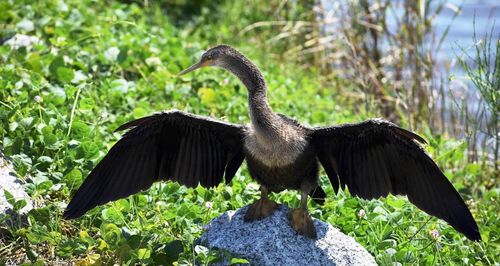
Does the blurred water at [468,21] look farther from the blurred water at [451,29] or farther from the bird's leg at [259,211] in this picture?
the bird's leg at [259,211]

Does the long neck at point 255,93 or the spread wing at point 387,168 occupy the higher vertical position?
the long neck at point 255,93

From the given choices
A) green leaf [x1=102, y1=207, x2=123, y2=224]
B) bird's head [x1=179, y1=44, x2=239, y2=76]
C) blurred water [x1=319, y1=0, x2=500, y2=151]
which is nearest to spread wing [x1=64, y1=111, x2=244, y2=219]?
green leaf [x1=102, y1=207, x2=123, y2=224]

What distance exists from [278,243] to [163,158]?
30.4 inches

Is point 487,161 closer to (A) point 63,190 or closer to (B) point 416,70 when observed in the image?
(B) point 416,70

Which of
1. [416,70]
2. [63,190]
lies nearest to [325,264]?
[63,190]

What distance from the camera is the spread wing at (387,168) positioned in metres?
4.31

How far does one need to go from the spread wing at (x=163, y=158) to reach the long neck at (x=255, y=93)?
0.19 metres

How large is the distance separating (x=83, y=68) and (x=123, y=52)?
1.15ft

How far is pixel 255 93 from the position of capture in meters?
4.47

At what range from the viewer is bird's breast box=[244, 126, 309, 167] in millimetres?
4262

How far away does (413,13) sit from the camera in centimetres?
784

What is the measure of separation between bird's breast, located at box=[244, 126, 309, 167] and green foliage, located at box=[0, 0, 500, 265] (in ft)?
1.71

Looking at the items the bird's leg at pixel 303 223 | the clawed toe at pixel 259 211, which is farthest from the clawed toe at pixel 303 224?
the clawed toe at pixel 259 211

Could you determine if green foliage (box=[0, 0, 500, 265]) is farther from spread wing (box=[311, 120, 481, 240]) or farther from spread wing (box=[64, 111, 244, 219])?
spread wing (box=[311, 120, 481, 240])
